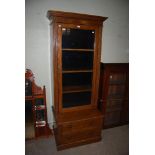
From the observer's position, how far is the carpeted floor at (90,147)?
1941 millimetres

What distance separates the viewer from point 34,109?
2029 millimetres

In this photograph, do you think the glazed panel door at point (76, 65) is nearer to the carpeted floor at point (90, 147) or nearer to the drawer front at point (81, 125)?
the drawer front at point (81, 125)

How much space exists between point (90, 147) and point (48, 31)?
6.08 feet

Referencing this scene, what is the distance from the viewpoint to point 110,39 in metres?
2.44

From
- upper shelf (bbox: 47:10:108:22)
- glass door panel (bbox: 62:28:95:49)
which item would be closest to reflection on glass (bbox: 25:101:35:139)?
glass door panel (bbox: 62:28:95:49)

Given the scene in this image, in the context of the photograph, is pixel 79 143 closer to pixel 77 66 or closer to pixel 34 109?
pixel 34 109

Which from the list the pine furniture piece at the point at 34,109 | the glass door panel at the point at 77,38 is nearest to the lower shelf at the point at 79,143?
the pine furniture piece at the point at 34,109

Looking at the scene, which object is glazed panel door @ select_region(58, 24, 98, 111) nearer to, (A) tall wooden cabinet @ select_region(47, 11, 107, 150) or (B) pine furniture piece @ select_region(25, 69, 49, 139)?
(A) tall wooden cabinet @ select_region(47, 11, 107, 150)

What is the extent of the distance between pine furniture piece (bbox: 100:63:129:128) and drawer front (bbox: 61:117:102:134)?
1.29 feet

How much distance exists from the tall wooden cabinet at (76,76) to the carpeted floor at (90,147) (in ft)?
0.29

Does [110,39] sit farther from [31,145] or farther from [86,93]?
[31,145]
